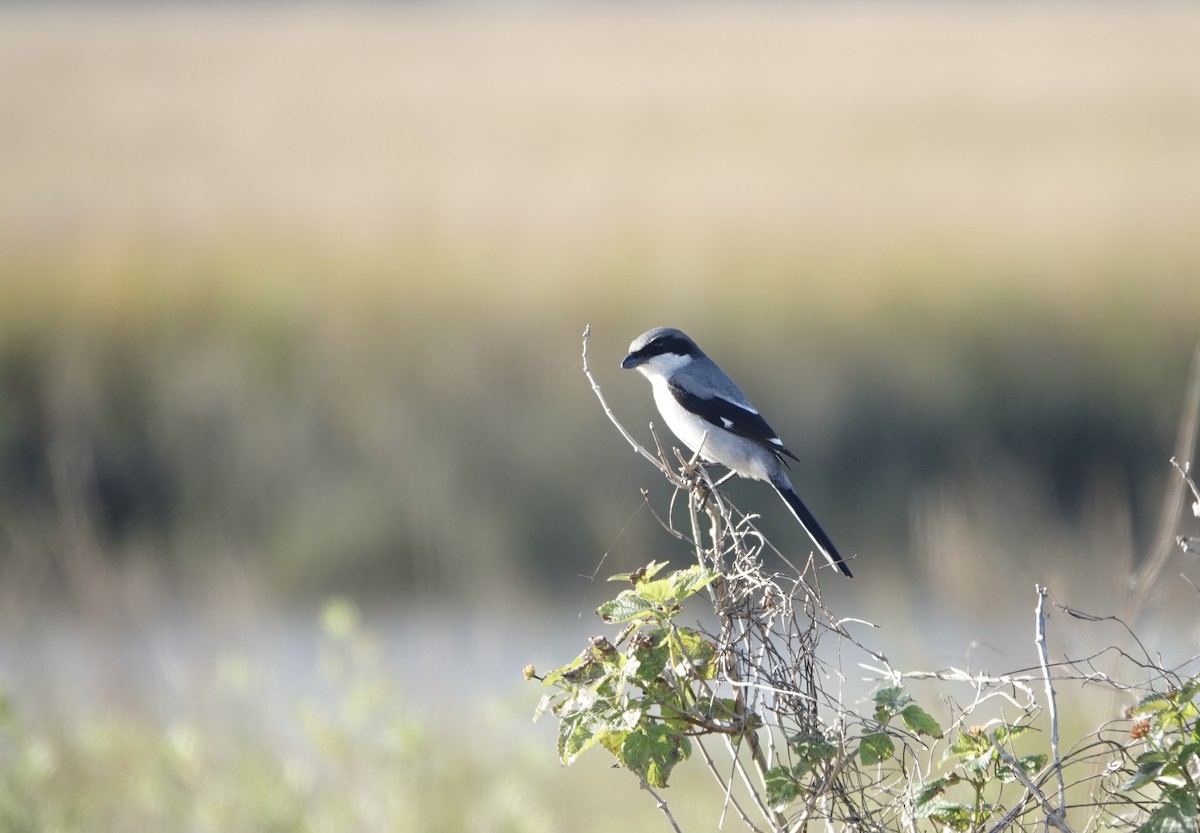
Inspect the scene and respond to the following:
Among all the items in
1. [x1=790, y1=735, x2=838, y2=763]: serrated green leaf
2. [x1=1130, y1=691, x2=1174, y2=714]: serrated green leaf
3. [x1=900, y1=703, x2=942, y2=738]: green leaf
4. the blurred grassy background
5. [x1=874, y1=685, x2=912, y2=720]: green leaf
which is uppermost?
[x1=1130, y1=691, x2=1174, y2=714]: serrated green leaf

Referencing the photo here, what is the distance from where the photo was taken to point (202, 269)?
11.7m

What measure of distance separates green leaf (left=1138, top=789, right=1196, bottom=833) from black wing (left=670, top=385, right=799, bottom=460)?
2983 millimetres

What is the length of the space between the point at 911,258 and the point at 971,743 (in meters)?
10.2

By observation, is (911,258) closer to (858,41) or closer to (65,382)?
(65,382)

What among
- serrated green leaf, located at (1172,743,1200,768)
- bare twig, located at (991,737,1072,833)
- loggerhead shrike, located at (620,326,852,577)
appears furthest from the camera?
loggerhead shrike, located at (620,326,852,577)

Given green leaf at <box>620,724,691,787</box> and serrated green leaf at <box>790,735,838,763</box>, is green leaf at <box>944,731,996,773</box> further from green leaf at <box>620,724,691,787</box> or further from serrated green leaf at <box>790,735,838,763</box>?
green leaf at <box>620,724,691,787</box>

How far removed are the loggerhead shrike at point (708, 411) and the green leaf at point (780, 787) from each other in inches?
104

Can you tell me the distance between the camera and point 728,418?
504 centimetres

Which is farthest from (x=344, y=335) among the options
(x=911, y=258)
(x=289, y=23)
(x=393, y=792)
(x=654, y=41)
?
(x=289, y=23)

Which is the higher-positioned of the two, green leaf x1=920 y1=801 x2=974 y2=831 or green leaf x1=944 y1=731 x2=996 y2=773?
green leaf x1=944 y1=731 x2=996 y2=773

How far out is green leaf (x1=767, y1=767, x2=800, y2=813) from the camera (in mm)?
2320

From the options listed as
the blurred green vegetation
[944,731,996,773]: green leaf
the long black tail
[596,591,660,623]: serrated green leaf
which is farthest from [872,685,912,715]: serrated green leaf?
the blurred green vegetation

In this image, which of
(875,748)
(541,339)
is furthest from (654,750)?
(541,339)

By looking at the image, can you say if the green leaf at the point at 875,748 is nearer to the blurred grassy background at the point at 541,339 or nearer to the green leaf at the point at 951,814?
the green leaf at the point at 951,814
